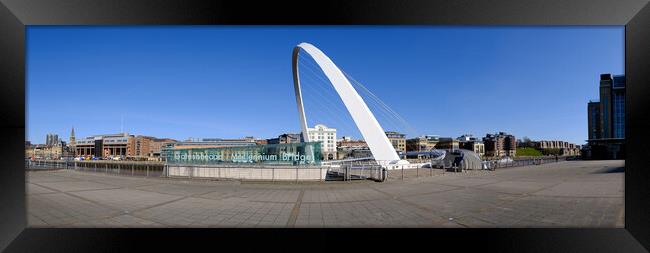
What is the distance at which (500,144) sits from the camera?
130 ft

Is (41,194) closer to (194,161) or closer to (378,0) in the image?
(194,161)

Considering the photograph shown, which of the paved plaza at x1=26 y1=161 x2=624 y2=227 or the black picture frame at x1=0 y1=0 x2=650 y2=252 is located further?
the paved plaza at x1=26 y1=161 x2=624 y2=227

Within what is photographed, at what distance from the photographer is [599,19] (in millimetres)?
3961

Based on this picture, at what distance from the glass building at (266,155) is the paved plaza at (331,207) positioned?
2942 mm

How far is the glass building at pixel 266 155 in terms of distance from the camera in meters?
10.5

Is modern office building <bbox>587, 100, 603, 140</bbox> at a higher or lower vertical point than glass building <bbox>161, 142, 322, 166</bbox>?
higher

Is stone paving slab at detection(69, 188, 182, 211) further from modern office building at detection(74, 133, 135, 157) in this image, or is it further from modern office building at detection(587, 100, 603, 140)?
modern office building at detection(74, 133, 135, 157)

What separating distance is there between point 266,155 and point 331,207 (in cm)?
590

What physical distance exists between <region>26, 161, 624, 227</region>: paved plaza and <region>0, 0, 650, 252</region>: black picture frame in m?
0.44

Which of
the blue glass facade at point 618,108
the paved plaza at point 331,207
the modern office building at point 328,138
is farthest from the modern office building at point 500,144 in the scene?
the paved plaza at point 331,207

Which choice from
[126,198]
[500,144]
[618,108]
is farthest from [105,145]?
[500,144]

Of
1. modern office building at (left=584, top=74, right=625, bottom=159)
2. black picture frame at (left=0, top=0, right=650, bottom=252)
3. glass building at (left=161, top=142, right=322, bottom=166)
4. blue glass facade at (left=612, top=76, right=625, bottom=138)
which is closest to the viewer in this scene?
black picture frame at (left=0, top=0, right=650, bottom=252)

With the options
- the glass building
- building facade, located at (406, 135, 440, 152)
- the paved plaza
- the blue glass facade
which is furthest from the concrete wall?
building facade, located at (406, 135, 440, 152)

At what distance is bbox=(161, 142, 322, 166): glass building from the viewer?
10.5m
